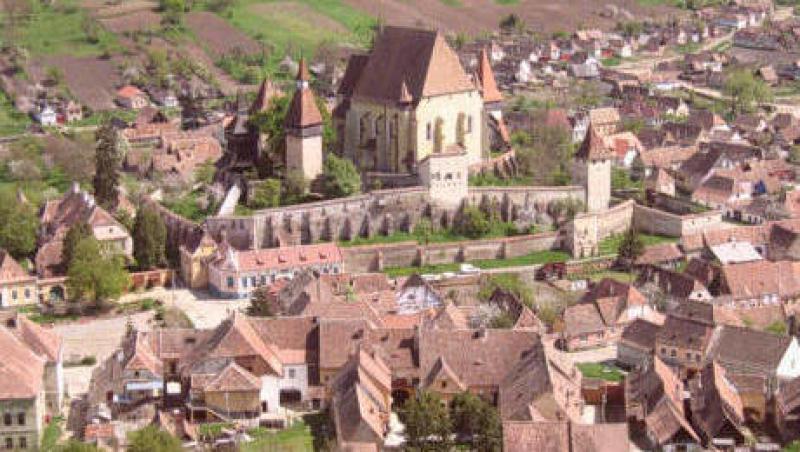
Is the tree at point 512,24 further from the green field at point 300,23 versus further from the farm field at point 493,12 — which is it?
the green field at point 300,23

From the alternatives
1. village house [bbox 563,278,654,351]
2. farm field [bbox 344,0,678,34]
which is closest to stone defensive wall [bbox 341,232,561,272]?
village house [bbox 563,278,654,351]

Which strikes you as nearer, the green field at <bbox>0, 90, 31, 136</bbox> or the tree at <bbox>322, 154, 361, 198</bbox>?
the tree at <bbox>322, 154, 361, 198</bbox>

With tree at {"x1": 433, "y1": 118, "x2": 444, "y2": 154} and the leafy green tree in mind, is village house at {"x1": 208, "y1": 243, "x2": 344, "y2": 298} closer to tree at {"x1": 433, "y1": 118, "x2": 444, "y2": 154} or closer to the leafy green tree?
tree at {"x1": 433, "y1": 118, "x2": 444, "y2": 154}

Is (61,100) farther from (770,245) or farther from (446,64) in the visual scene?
(770,245)

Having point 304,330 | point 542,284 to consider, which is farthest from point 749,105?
point 304,330

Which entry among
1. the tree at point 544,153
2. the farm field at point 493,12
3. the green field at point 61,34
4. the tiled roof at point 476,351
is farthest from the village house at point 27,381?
the farm field at point 493,12

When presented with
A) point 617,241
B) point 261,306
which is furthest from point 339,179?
point 617,241
